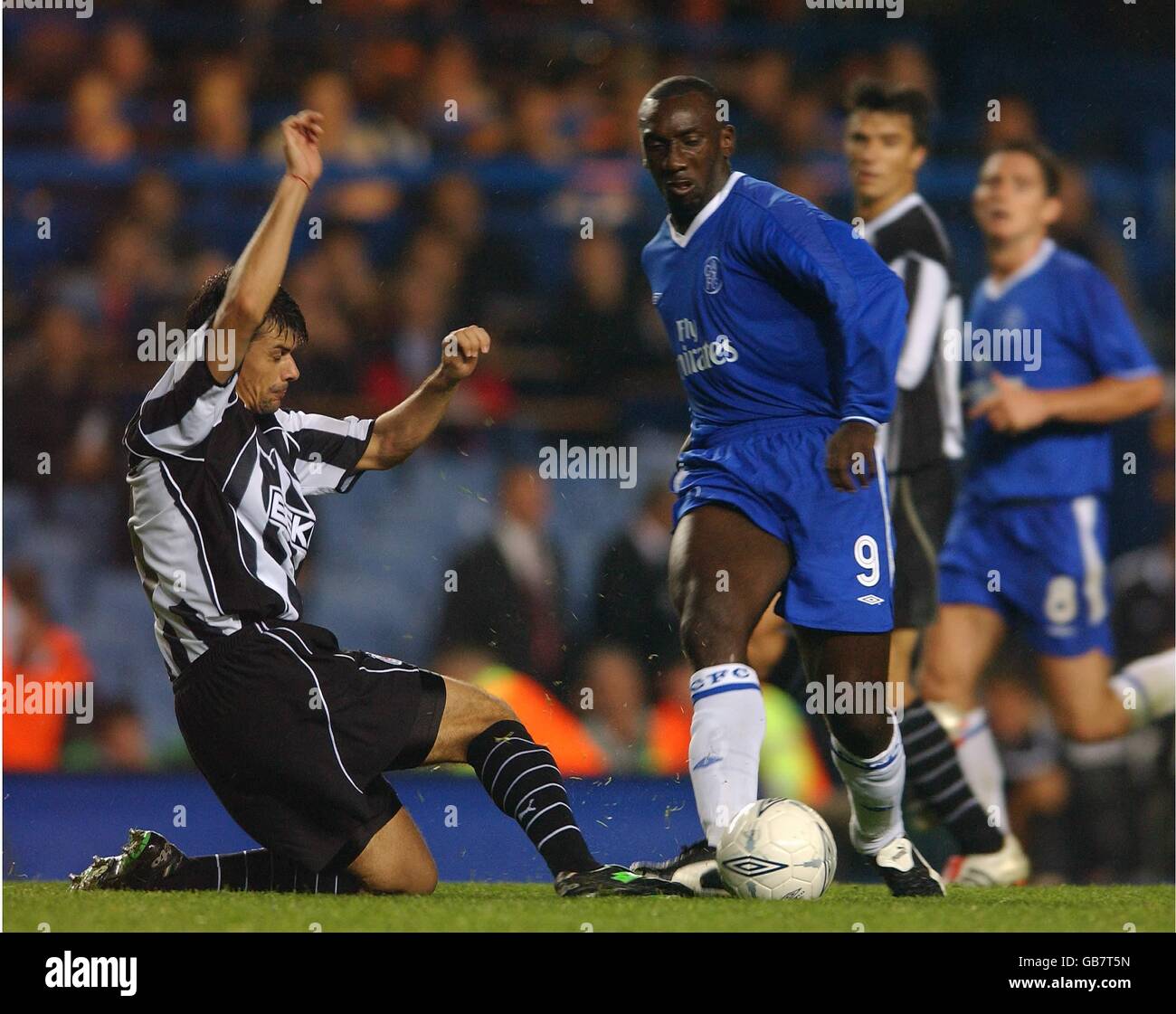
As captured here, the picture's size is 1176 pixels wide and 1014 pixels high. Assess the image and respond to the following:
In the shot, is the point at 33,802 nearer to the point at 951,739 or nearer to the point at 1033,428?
the point at 951,739

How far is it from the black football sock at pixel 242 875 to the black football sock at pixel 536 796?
59 centimetres

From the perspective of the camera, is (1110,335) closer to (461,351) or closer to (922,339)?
(922,339)

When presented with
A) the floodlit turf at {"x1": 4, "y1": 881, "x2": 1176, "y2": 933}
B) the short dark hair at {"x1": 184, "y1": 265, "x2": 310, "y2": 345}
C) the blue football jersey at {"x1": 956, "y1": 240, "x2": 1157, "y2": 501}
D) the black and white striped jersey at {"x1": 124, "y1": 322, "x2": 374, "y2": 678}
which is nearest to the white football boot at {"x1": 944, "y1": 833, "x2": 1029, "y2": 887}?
the floodlit turf at {"x1": 4, "y1": 881, "x2": 1176, "y2": 933}

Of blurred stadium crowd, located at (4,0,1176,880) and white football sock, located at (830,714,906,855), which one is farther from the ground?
blurred stadium crowd, located at (4,0,1176,880)

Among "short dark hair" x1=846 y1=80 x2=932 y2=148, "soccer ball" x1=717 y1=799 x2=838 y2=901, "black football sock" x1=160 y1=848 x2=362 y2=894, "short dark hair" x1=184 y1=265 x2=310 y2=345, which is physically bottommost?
"black football sock" x1=160 y1=848 x2=362 y2=894

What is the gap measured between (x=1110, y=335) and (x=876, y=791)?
1893mm

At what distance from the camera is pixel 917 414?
206 inches

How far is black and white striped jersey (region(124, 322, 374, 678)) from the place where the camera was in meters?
4.07

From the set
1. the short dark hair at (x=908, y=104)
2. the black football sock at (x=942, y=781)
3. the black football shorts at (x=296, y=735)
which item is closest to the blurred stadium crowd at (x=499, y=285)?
the short dark hair at (x=908, y=104)

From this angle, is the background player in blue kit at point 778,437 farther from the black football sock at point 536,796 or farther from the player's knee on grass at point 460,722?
the player's knee on grass at point 460,722

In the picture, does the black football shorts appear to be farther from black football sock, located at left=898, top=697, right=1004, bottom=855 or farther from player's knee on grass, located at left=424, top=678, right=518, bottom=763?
black football sock, located at left=898, top=697, right=1004, bottom=855

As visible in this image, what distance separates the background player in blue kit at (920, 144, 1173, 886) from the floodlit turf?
3.30 feet

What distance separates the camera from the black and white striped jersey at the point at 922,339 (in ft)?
17.0

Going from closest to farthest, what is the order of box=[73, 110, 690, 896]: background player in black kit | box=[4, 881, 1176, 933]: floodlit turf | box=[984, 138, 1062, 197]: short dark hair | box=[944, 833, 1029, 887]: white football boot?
box=[4, 881, 1176, 933]: floodlit turf
box=[73, 110, 690, 896]: background player in black kit
box=[944, 833, 1029, 887]: white football boot
box=[984, 138, 1062, 197]: short dark hair
